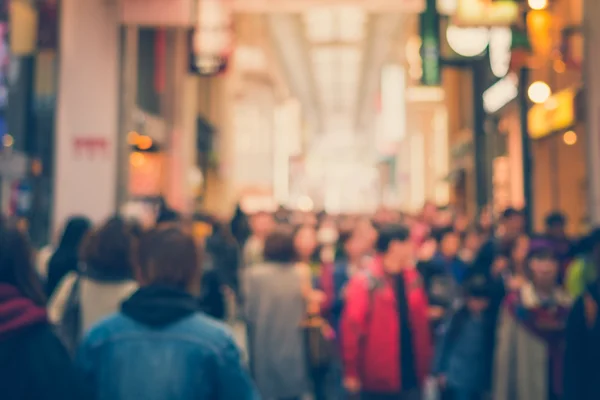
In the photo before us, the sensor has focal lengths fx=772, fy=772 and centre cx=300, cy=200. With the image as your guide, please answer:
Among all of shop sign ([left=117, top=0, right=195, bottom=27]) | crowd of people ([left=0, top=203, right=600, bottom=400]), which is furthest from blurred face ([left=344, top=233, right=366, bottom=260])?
shop sign ([left=117, top=0, right=195, bottom=27])

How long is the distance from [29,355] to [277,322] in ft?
11.5

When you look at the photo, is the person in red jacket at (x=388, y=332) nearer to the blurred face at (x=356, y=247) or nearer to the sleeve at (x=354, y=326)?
the sleeve at (x=354, y=326)

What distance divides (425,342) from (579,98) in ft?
23.0

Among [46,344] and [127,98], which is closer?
[46,344]

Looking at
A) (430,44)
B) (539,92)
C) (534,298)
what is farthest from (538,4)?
(534,298)

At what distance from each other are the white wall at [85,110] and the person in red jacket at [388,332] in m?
7.02

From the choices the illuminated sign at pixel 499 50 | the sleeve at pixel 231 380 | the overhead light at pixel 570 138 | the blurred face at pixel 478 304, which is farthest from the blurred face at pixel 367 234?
the illuminated sign at pixel 499 50

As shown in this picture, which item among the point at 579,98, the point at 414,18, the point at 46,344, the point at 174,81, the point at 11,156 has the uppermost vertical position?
the point at 414,18

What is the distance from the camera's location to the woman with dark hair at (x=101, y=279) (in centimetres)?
430

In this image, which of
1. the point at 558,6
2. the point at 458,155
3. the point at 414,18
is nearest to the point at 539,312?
the point at 558,6

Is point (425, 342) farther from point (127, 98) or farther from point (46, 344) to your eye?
point (127, 98)

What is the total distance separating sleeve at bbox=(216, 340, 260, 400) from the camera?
2.57 metres

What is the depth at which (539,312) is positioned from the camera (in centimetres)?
491

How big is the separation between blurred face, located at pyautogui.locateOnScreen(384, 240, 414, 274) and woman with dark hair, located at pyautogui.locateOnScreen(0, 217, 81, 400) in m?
3.43
